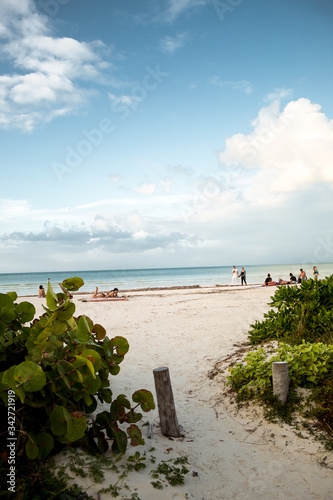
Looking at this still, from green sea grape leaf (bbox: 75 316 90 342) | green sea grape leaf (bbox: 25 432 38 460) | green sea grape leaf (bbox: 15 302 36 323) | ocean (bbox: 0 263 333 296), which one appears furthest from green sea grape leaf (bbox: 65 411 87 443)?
ocean (bbox: 0 263 333 296)

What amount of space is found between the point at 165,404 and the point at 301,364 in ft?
7.53

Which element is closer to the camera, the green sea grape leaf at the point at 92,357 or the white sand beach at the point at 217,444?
the green sea grape leaf at the point at 92,357

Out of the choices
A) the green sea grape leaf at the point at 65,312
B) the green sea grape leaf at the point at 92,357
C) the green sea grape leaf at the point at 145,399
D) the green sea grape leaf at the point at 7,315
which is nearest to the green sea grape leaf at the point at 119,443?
the green sea grape leaf at the point at 145,399

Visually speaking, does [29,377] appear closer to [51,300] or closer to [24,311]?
[51,300]

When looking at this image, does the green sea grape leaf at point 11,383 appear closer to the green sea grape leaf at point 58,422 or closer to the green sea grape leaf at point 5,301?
the green sea grape leaf at point 58,422

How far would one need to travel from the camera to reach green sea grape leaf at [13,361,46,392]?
8.51ft

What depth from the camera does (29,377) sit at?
2.61 m

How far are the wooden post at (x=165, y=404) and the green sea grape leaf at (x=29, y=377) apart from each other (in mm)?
2160

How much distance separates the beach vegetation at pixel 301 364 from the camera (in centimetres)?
477

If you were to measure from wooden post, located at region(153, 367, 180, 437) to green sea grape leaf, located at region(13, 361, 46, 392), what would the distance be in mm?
2160

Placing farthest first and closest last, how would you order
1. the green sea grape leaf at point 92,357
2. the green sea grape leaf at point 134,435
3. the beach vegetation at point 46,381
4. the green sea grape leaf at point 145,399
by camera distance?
the green sea grape leaf at point 145,399
the green sea grape leaf at point 134,435
the green sea grape leaf at point 92,357
the beach vegetation at point 46,381

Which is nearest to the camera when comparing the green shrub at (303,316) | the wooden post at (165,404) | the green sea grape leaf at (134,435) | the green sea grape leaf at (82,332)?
the green sea grape leaf at (82,332)

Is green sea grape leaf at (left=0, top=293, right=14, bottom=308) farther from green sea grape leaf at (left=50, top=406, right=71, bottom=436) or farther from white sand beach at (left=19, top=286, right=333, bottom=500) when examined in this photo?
white sand beach at (left=19, top=286, right=333, bottom=500)

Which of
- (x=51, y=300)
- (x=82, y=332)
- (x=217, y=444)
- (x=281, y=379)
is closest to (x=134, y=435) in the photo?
(x=82, y=332)
